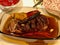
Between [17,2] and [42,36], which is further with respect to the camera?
[17,2]

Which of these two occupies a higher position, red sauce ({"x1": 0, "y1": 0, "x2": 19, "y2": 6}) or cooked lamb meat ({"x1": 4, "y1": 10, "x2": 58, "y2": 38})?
red sauce ({"x1": 0, "y1": 0, "x2": 19, "y2": 6})

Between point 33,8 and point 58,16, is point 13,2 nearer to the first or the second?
point 33,8

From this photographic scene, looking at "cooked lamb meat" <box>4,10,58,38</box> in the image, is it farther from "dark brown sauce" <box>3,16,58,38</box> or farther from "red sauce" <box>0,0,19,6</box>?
"red sauce" <box>0,0,19,6</box>

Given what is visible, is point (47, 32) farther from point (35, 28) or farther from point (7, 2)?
point (7, 2)

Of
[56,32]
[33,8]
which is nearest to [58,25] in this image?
[56,32]

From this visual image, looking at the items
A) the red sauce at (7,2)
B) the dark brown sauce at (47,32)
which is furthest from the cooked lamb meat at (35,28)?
the red sauce at (7,2)

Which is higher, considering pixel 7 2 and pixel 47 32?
pixel 7 2

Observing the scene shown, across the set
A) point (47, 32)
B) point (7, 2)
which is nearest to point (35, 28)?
point (47, 32)

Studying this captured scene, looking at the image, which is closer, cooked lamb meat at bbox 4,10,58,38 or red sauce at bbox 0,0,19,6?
cooked lamb meat at bbox 4,10,58,38

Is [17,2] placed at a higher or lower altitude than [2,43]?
higher

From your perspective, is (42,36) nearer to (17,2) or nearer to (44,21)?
(44,21)

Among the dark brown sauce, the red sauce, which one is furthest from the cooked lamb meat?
the red sauce
